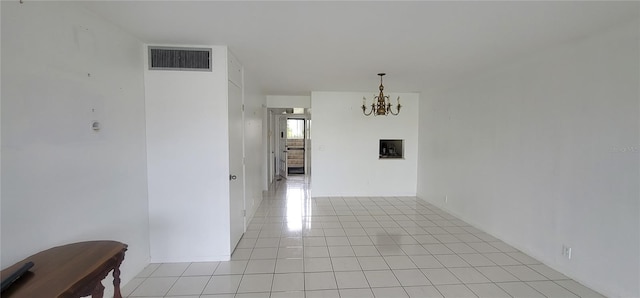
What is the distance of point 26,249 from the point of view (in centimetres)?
152

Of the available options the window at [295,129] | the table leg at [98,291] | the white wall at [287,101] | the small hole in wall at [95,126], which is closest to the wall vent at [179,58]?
the small hole in wall at [95,126]

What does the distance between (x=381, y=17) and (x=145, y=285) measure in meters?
3.02

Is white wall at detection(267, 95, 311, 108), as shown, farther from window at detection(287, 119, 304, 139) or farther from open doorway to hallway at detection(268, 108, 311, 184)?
window at detection(287, 119, 304, 139)

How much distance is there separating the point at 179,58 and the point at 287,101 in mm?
3647

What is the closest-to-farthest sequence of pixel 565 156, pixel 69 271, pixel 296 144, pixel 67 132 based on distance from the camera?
pixel 69 271, pixel 67 132, pixel 565 156, pixel 296 144

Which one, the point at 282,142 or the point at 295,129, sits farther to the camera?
the point at 295,129

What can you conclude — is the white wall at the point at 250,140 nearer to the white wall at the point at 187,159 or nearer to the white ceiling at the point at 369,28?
the white ceiling at the point at 369,28

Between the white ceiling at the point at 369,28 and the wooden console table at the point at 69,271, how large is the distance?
160cm

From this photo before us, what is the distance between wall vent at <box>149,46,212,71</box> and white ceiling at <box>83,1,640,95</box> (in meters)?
0.09

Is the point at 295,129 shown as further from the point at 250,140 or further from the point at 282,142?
the point at 250,140

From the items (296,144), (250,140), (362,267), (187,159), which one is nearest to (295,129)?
(296,144)

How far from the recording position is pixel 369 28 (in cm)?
221

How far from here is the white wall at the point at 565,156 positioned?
212 centimetres

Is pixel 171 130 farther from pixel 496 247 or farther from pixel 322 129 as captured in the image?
pixel 496 247
